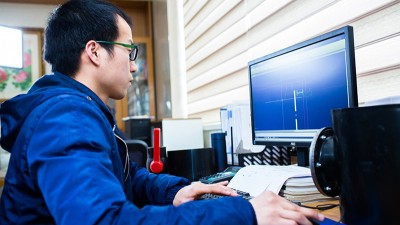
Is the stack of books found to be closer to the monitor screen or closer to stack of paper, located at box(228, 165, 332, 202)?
stack of paper, located at box(228, 165, 332, 202)

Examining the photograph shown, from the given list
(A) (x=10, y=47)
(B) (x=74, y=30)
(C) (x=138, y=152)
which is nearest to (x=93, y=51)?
(B) (x=74, y=30)

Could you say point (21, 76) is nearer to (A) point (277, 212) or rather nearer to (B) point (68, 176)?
(B) point (68, 176)

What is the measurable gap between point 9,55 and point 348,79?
3.06 metres

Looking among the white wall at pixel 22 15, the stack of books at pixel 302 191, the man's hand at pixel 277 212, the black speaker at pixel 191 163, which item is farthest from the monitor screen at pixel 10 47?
the man's hand at pixel 277 212

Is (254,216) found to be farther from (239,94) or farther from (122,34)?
(239,94)

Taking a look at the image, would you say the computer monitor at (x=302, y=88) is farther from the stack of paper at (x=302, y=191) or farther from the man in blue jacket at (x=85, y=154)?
the man in blue jacket at (x=85, y=154)

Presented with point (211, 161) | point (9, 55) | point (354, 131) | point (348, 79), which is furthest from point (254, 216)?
point (9, 55)

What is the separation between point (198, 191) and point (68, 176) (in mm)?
451

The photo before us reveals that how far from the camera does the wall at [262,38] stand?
1070 millimetres

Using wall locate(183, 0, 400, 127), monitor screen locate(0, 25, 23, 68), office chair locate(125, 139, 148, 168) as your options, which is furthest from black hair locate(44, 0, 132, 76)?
monitor screen locate(0, 25, 23, 68)

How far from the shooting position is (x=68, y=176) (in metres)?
0.54

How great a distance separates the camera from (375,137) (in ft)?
1.96

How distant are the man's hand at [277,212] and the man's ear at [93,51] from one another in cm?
63

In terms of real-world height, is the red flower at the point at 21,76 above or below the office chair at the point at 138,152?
above
